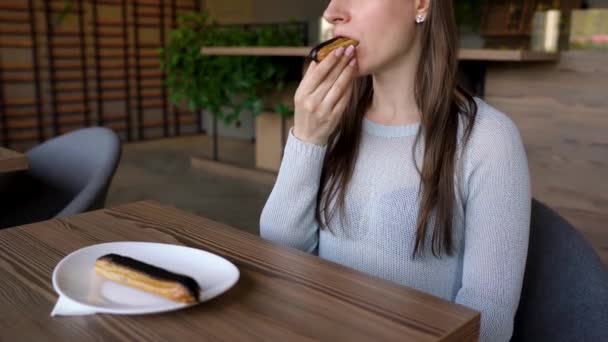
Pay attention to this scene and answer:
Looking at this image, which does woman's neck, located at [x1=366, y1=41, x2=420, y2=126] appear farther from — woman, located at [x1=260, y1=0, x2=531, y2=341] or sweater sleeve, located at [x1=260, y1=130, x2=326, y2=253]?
sweater sleeve, located at [x1=260, y1=130, x2=326, y2=253]

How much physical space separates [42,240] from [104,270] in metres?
0.28

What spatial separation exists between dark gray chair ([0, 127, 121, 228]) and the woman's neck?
0.98m

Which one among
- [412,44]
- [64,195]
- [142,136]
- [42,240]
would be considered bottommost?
[142,136]

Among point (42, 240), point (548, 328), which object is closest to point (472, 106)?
point (548, 328)

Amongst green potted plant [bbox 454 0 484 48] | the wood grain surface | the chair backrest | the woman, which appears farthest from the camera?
green potted plant [bbox 454 0 484 48]

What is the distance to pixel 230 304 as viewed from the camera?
2.26 ft

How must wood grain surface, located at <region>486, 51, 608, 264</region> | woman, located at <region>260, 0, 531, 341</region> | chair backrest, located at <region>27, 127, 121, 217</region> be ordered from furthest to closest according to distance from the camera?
1. wood grain surface, located at <region>486, 51, 608, 264</region>
2. chair backrest, located at <region>27, 127, 121, 217</region>
3. woman, located at <region>260, 0, 531, 341</region>

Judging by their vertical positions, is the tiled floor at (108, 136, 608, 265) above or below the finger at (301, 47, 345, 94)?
below

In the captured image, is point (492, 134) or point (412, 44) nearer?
point (492, 134)

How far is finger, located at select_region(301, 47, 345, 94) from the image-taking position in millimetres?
979

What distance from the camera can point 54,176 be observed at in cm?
196

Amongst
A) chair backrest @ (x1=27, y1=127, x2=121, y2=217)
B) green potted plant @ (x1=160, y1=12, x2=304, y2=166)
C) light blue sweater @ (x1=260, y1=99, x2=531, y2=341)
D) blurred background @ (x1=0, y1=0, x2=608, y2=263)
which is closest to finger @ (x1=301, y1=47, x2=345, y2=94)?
light blue sweater @ (x1=260, y1=99, x2=531, y2=341)

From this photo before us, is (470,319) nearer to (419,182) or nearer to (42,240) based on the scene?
(419,182)

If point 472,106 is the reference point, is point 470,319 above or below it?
below
